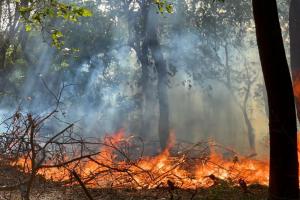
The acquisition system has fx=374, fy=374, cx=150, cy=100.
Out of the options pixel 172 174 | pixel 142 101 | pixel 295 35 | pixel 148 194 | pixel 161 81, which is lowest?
pixel 148 194

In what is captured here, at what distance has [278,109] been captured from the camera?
18.4ft

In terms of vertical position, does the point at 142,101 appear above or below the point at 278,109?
above

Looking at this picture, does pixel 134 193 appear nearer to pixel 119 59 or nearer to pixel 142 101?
pixel 119 59

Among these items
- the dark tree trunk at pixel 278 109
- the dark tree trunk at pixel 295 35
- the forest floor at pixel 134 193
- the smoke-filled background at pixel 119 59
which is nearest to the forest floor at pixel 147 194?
the forest floor at pixel 134 193

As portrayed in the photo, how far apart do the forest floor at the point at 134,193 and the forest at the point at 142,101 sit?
31 millimetres

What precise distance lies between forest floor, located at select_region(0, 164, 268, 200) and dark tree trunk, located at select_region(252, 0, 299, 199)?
1.22 metres

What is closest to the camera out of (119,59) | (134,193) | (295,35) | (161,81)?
(134,193)

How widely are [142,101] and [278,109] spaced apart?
21.6m

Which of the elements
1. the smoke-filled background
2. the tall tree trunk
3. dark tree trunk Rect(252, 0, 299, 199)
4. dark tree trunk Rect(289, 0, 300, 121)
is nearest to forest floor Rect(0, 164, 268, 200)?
dark tree trunk Rect(252, 0, 299, 199)

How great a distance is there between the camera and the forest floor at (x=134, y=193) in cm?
681

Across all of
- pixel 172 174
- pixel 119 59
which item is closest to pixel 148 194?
pixel 172 174

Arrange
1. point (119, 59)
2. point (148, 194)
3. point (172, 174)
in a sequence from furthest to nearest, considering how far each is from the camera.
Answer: point (119, 59), point (172, 174), point (148, 194)

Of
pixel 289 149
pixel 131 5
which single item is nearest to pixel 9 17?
pixel 131 5

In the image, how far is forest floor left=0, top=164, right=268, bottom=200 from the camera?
6810 mm
